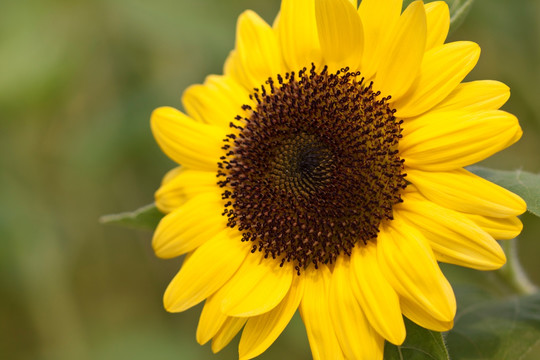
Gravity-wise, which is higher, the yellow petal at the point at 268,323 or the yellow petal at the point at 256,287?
the yellow petal at the point at 256,287

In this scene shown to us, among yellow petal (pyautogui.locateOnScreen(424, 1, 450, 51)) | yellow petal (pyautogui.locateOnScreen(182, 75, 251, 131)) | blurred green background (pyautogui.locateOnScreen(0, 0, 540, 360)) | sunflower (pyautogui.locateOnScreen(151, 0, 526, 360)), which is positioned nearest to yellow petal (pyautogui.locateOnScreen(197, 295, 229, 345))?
sunflower (pyautogui.locateOnScreen(151, 0, 526, 360))

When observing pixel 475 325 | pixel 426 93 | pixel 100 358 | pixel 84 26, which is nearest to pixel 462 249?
pixel 426 93

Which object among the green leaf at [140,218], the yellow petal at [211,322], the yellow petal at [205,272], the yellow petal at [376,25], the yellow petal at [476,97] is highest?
the yellow petal at [376,25]

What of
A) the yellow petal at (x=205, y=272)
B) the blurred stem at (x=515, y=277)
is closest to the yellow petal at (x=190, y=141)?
the yellow petal at (x=205, y=272)

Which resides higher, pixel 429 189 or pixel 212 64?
pixel 212 64

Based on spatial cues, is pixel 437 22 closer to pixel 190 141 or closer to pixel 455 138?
pixel 455 138

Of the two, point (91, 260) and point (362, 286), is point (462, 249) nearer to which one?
point (362, 286)

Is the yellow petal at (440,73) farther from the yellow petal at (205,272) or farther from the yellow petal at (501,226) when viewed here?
the yellow petal at (205,272)
